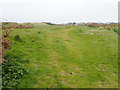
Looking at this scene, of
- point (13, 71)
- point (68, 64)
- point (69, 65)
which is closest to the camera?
point (13, 71)

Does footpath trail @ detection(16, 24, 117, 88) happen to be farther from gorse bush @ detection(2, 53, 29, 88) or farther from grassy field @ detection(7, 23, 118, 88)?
gorse bush @ detection(2, 53, 29, 88)

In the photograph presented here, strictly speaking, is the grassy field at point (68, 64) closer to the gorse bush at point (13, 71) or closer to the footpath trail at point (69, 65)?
the footpath trail at point (69, 65)

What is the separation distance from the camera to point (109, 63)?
45.1 ft

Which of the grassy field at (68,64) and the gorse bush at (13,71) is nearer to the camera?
the gorse bush at (13,71)

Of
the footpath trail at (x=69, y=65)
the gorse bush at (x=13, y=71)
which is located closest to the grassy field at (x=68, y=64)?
the footpath trail at (x=69, y=65)

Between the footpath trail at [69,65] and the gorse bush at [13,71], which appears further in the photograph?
the footpath trail at [69,65]

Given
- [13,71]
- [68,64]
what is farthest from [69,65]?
[13,71]

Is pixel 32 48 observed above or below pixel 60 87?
above

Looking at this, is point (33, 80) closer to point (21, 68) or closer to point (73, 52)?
point (21, 68)

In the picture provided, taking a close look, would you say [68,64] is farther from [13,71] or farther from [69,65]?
[13,71]

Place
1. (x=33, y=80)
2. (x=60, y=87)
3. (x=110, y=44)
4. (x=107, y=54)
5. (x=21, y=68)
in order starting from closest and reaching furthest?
(x=60, y=87)
(x=33, y=80)
(x=21, y=68)
(x=107, y=54)
(x=110, y=44)

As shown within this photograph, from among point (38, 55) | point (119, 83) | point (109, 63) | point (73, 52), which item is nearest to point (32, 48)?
point (38, 55)

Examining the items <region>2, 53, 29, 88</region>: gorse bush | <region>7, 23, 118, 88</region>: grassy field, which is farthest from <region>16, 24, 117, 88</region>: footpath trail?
<region>2, 53, 29, 88</region>: gorse bush

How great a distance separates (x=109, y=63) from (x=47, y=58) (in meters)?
5.20
